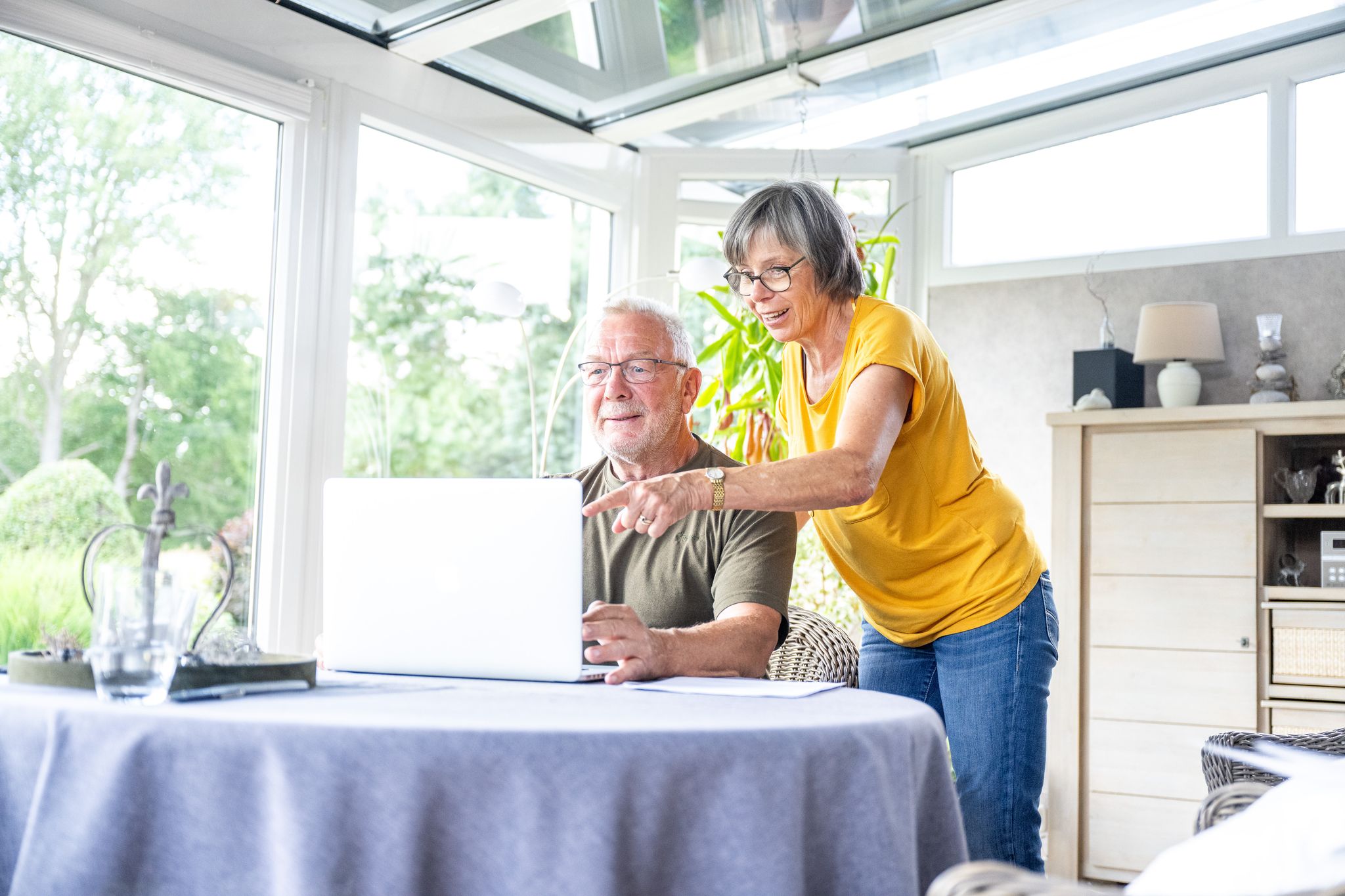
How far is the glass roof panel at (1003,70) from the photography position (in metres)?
3.91

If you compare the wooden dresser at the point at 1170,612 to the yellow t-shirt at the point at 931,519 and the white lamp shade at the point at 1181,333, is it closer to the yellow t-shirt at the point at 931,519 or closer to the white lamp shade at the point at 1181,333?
the white lamp shade at the point at 1181,333

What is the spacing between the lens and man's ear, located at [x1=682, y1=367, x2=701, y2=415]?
211 cm

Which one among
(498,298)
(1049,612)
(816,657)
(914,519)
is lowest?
(816,657)

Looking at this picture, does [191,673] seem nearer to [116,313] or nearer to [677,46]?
[116,313]

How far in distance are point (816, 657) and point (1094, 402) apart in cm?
238

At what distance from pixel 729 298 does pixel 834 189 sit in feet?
1.85

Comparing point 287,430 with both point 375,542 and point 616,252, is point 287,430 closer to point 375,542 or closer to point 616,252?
point 616,252

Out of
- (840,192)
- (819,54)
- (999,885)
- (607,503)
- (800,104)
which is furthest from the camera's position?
(840,192)

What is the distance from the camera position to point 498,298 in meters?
3.56

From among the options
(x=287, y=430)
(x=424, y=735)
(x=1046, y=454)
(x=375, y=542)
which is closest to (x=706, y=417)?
(x=1046, y=454)

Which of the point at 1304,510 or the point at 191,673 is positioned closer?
the point at 191,673

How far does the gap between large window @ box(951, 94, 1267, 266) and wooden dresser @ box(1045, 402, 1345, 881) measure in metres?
0.87

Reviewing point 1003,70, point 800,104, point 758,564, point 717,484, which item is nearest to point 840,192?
point 800,104

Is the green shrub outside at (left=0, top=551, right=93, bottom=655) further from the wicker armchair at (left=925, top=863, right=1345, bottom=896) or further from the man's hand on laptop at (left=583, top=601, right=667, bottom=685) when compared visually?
the wicker armchair at (left=925, top=863, right=1345, bottom=896)
